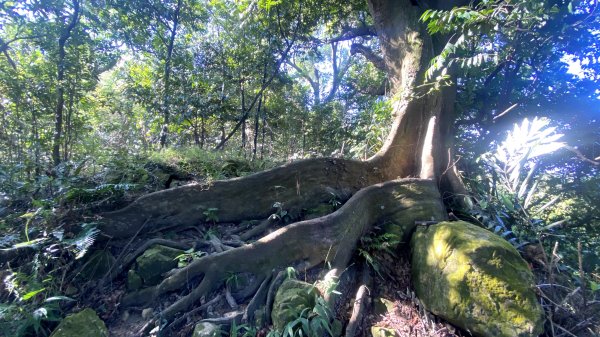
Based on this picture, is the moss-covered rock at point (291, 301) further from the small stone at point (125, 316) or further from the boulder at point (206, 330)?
the small stone at point (125, 316)

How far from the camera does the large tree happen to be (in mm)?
3525

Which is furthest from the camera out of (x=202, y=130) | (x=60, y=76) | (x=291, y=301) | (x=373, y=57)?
(x=373, y=57)

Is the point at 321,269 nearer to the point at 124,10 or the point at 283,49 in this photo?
the point at 283,49

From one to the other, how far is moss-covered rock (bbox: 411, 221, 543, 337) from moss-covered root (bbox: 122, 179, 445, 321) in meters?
0.79

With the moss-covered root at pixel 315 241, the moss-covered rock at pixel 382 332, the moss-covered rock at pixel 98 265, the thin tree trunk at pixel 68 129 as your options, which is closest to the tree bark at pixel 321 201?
Result: the moss-covered root at pixel 315 241

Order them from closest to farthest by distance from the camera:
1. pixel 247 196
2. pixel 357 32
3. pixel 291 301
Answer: pixel 291 301, pixel 247 196, pixel 357 32

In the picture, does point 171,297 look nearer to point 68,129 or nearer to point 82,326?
point 82,326

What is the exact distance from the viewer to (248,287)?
11.3 feet

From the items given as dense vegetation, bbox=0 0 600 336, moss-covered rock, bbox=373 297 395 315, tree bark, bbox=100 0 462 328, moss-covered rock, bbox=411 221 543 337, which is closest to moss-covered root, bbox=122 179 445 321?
tree bark, bbox=100 0 462 328

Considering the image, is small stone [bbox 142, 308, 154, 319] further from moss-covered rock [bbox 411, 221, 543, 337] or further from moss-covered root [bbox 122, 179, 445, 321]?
moss-covered rock [bbox 411, 221, 543, 337]

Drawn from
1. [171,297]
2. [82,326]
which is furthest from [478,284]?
[82,326]

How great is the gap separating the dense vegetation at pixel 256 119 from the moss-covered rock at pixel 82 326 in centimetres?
20

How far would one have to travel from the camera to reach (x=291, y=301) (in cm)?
301

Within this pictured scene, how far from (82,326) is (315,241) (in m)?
2.38
